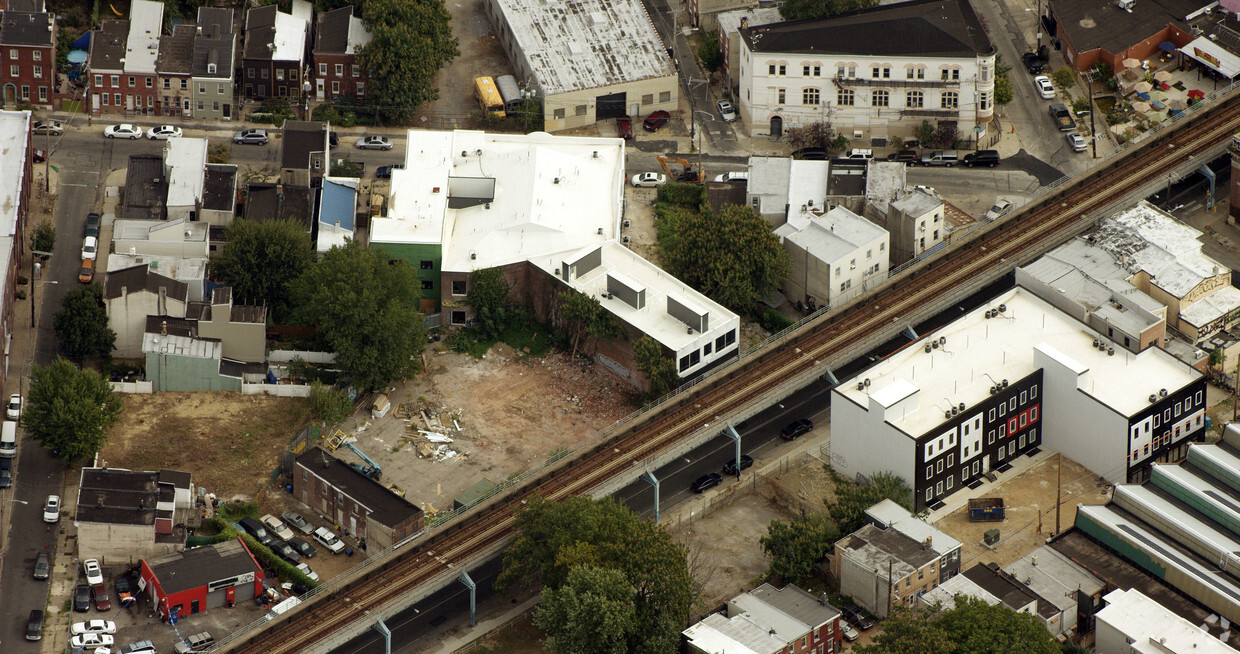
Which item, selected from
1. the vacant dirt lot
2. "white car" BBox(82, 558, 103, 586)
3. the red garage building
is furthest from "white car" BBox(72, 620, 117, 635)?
the vacant dirt lot

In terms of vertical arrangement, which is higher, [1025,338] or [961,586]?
[1025,338]

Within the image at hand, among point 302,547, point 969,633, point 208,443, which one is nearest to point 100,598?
point 302,547

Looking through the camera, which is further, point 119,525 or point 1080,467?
point 1080,467

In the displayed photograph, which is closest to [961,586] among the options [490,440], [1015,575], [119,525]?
[1015,575]

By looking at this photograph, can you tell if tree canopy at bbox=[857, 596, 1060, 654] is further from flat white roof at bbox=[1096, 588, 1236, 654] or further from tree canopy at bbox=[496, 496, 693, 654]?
tree canopy at bbox=[496, 496, 693, 654]

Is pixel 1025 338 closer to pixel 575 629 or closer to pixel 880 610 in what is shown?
pixel 880 610

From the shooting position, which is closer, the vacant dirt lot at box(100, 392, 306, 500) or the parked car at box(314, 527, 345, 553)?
the parked car at box(314, 527, 345, 553)

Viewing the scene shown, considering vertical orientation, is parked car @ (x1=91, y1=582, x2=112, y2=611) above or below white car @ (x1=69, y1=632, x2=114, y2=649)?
above
